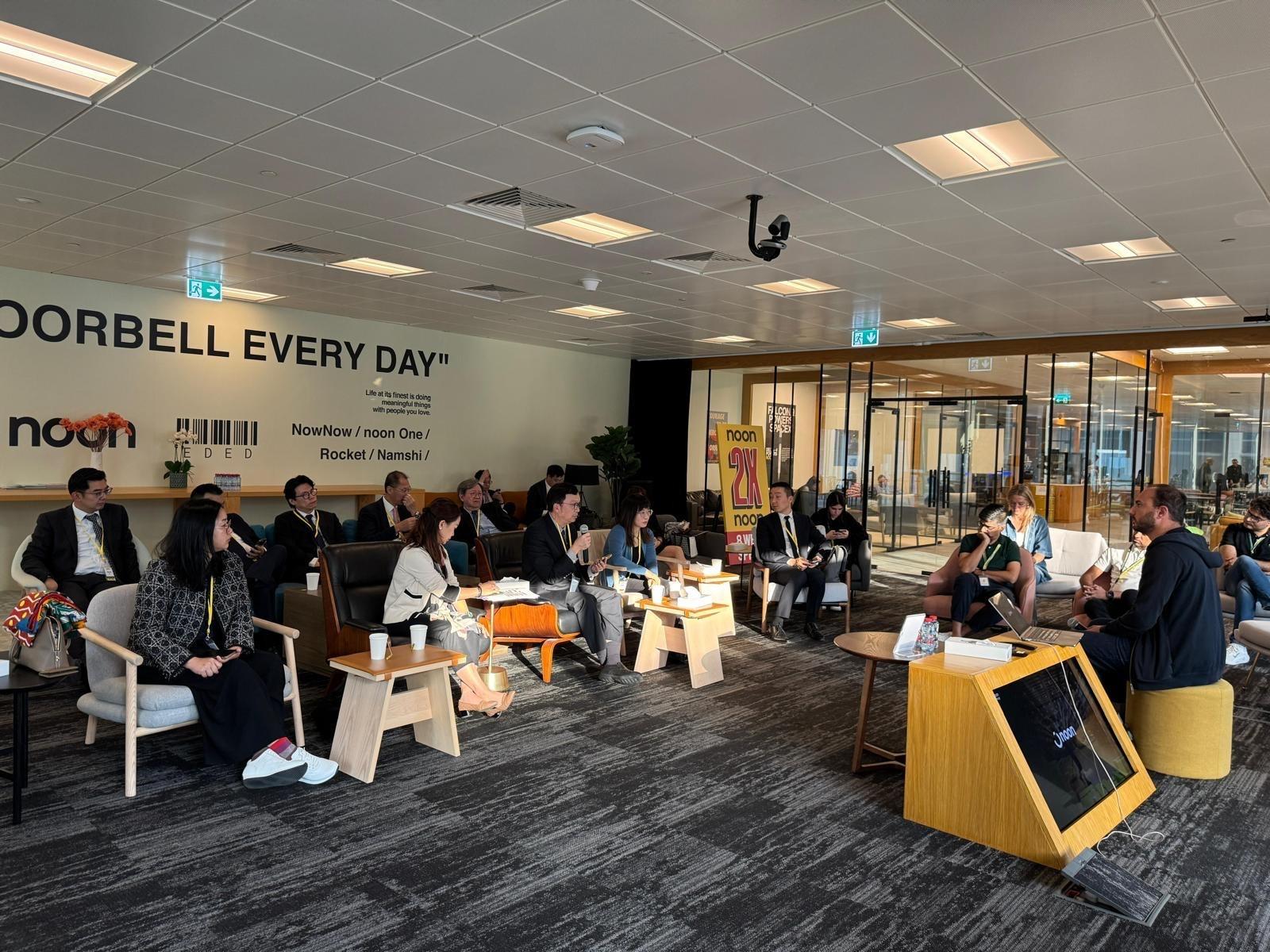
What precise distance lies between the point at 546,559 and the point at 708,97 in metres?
3.68

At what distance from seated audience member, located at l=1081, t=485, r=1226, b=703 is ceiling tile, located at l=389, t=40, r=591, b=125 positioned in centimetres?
371

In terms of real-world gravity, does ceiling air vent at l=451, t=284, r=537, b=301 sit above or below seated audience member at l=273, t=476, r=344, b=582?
above

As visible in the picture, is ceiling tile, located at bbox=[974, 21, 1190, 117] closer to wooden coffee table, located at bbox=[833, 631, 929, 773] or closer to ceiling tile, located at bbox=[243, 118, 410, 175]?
wooden coffee table, located at bbox=[833, 631, 929, 773]

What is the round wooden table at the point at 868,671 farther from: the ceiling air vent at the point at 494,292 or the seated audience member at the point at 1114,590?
the ceiling air vent at the point at 494,292

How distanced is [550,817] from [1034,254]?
5.48 m

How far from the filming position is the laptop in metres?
4.52

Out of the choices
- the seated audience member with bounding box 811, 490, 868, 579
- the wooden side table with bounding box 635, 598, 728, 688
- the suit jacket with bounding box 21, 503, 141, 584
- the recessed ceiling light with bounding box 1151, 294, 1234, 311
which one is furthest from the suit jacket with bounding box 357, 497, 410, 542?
the recessed ceiling light with bounding box 1151, 294, 1234, 311

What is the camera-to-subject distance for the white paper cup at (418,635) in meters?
4.79

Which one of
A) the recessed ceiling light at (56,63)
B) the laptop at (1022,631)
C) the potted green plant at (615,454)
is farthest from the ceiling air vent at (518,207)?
the potted green plant at (615,454)

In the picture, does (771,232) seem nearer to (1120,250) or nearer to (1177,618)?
(1120,250)

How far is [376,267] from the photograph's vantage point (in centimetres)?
841

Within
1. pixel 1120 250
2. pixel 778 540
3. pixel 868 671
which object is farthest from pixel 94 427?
pixel 1120 250

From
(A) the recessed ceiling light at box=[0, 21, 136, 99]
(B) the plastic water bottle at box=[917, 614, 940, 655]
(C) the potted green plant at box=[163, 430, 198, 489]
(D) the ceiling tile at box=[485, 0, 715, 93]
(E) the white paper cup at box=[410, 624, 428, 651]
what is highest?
(A) the recessed ceiling light at box=[0, 21, 136, 99]

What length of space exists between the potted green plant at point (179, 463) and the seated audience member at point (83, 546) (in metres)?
3.52
